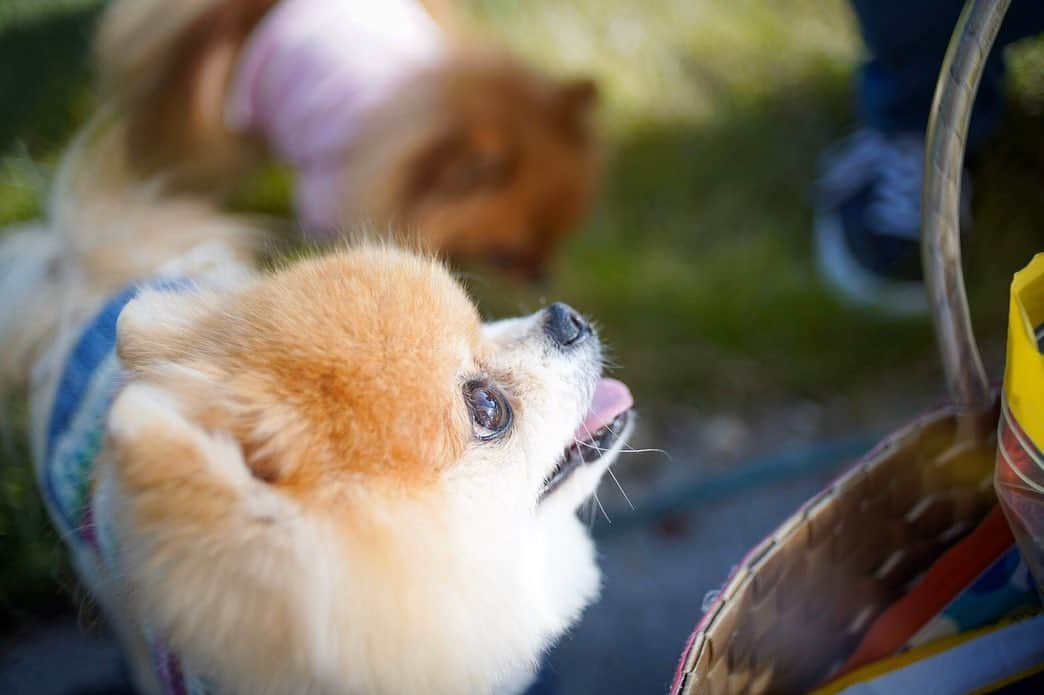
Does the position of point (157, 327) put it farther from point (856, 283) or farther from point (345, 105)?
point (856, 283)

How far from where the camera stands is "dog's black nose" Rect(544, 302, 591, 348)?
1.22 metres

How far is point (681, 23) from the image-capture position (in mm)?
2859

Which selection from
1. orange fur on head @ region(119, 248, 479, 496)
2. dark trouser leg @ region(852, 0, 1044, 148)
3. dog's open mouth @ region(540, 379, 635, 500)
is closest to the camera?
orange fur on head @ region(119, 248, 479, 496)

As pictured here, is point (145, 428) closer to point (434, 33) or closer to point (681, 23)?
point (434, 33)

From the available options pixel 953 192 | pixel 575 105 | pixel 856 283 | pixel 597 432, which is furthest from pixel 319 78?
pixel 953 192

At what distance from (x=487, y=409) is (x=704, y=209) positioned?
1.61 meters

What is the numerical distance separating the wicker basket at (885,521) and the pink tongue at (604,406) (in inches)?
11.2

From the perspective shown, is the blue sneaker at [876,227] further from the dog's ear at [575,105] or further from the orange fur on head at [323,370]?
the orange fur on head at [323,370]

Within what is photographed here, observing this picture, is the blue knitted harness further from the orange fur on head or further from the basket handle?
the basket handle

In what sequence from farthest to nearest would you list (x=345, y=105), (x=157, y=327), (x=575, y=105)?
(x=575, y=105) < (x=345, y=105) < (x=157, y=327)

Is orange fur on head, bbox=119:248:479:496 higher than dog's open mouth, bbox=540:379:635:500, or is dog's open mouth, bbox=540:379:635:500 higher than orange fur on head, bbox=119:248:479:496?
orange fur on head, bbox=119:248:479:496

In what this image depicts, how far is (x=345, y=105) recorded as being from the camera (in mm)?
2172

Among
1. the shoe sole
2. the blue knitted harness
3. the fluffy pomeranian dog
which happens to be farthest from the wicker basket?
the shoe sole

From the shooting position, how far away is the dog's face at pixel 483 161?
216 centimetres
